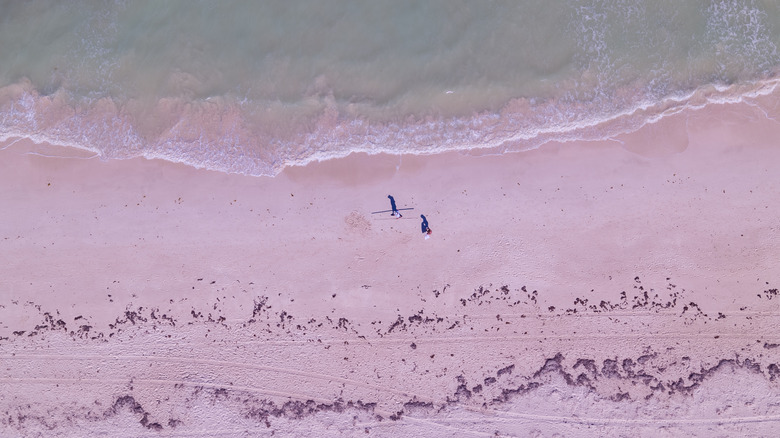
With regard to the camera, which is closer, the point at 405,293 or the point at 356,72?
the point at 405,293

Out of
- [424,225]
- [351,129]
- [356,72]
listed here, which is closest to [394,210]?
[424,225]

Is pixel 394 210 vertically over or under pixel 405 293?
over

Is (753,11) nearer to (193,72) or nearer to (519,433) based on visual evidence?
A: (519,433)

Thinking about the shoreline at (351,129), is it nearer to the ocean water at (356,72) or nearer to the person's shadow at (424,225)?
the ocean water at (356,72)

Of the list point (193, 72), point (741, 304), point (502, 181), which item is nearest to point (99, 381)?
point (193, 72)

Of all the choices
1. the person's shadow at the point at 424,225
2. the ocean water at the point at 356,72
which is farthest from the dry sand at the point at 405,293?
the ocean water at the point at 356,72

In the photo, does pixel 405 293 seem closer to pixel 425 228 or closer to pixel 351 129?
pixel 425 228
